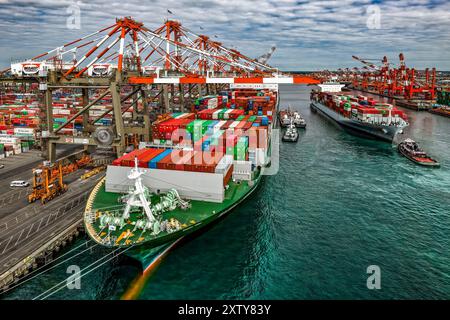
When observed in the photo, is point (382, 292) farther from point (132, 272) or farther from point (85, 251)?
point (85, 251)

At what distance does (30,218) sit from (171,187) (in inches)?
565

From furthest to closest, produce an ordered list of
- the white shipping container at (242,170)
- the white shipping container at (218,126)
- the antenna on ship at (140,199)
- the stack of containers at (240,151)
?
the white shipping container at (218,126) < the stack of containers at (240,151) < the white shipping container at (242,170) < the antenna on ship at (140,199)

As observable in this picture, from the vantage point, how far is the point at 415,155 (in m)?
60.4

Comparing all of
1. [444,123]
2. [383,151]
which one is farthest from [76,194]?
[444,123]

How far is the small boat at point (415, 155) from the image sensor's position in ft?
186

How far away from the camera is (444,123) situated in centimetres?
10419

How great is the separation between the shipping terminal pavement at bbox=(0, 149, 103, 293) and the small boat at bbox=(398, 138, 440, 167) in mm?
54135

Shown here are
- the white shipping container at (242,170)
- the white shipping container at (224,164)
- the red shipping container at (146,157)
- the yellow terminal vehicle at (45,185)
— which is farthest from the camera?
the white shipping container at (242,170)

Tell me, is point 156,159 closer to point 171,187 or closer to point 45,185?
point 171,187

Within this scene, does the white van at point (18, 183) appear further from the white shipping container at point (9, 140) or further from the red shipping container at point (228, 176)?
the red shipping container at point (228, 176)

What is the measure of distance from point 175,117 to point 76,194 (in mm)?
24374

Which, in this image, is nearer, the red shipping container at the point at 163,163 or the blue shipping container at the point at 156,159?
the red shipping container at the point at 163,163

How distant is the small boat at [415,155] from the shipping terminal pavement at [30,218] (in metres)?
54.1

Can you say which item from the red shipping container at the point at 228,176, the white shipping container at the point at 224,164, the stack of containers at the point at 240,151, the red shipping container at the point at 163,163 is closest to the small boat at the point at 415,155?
the stack of containers at the point at 240,151
